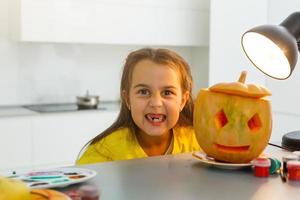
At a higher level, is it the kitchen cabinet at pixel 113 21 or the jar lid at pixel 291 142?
the kitchen cabinet at pixel 113 21

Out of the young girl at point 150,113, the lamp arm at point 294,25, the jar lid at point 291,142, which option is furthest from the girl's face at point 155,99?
the lamp arm at point 294,25

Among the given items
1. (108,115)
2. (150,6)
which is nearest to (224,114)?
(108,115)

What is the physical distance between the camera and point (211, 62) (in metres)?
3.25

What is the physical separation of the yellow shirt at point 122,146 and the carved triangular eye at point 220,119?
35cm

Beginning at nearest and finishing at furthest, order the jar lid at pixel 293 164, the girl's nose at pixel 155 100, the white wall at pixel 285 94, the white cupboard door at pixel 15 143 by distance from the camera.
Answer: the jar lid at pixel 293 164 → the girl's nose at pixel 155 100 → the white cupboard door at pixel 15 143 → the white wall at pixel 285 94

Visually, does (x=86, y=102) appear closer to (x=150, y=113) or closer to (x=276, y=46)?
(x=150, y=113)

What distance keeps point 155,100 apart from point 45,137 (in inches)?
66.1

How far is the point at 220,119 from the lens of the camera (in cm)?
92

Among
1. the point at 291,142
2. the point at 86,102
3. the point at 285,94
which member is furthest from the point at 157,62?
the point at 285,94

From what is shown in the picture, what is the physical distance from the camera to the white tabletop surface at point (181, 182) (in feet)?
2.33

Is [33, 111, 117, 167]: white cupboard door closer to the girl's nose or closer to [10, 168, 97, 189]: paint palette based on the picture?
the girl's nose

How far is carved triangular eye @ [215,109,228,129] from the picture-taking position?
0.91m

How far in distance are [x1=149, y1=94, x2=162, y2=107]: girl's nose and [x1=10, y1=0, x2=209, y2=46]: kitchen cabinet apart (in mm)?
1752

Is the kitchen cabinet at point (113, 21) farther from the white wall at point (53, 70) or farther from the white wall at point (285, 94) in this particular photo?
the white wall at point (285, 94)
